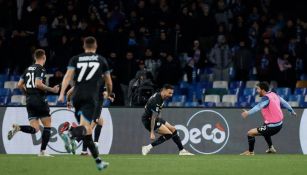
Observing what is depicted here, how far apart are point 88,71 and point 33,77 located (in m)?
4.24

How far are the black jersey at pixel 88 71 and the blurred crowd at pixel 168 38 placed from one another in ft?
32.1

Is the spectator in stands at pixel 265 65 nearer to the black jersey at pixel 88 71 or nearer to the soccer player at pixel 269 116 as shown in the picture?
the soccer player at pixel 269 116

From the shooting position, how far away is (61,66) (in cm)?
2492

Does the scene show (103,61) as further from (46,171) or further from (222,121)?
(222,121)

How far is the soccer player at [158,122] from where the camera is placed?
63.1ft

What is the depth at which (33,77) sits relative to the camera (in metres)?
17.6

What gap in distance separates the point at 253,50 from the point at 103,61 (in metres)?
12.1

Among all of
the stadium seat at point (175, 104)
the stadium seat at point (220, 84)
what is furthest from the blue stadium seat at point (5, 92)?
the stadium seat at point (220, 84)

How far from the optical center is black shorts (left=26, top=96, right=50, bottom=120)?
58.1 feet

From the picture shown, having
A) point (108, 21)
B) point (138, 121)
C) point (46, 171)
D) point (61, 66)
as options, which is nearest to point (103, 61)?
point (46, 171)

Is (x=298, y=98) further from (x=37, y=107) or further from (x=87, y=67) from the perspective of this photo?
(x=87, y=67)

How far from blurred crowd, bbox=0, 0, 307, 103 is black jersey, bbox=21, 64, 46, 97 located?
19.8ft

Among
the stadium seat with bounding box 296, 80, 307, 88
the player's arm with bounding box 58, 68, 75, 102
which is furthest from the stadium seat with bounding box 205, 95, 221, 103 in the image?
the player's arm with bounding box 58, 68, 75, 102

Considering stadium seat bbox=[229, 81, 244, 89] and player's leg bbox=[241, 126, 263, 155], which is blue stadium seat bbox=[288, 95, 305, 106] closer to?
stadium seat bbox=[229, 81, 244, 89]
